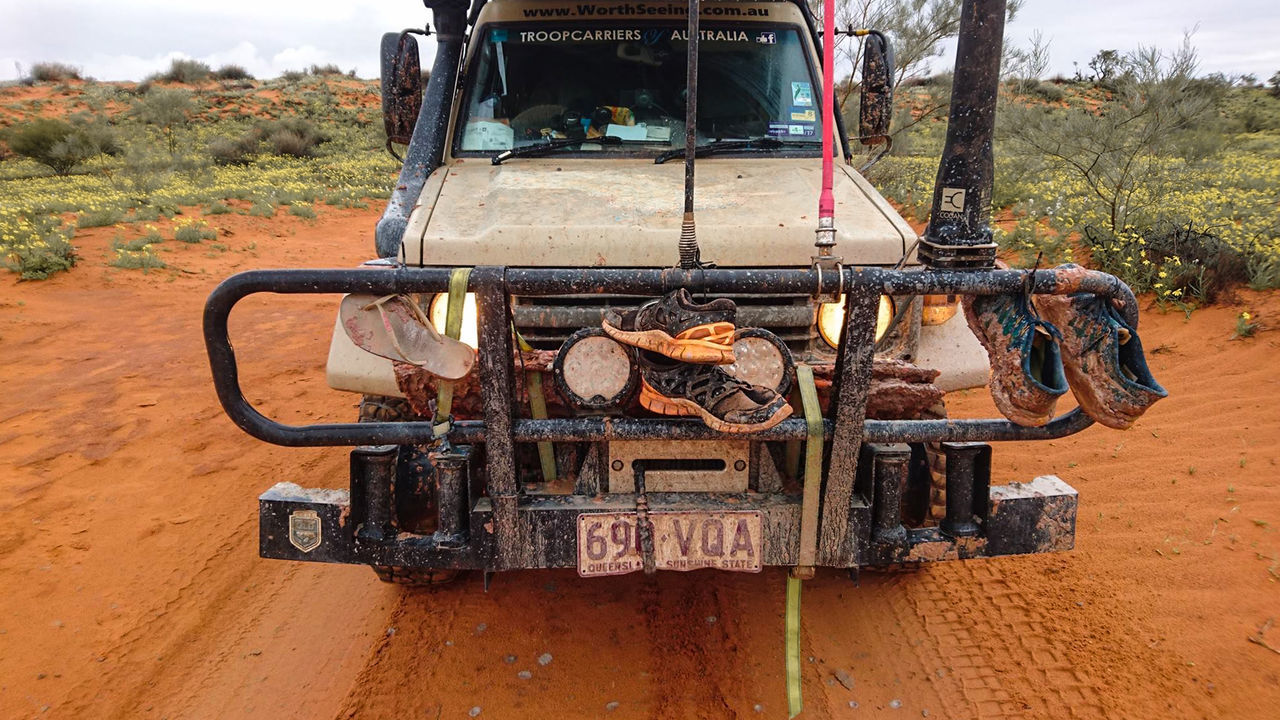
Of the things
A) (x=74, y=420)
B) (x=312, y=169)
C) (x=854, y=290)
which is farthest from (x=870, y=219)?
(x=312, y=169)

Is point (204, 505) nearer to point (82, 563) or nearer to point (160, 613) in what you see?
point (82, 563)

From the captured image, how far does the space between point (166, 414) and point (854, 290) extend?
5.56m

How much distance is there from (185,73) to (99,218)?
29269 mm

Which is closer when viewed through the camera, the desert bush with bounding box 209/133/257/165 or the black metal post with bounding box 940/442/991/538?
the black metal post with bounding box 940/442/991/538

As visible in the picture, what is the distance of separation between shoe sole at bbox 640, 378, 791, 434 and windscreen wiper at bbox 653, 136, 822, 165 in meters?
1.72

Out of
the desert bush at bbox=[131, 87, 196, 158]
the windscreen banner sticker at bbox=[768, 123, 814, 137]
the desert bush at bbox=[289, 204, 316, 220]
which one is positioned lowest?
the desert bush at bbox=[289, 204, 316, 220]

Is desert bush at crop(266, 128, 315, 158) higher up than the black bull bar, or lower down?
higher up

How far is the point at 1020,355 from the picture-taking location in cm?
207

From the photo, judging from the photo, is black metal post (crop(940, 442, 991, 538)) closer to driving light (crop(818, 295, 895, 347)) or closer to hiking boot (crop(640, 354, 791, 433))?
driving light (crop(818, 295, 895, 347))

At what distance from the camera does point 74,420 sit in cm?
553

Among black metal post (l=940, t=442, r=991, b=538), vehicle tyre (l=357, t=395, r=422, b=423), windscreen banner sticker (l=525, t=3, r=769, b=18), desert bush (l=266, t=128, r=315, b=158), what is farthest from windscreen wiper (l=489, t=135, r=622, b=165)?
desert bush (l=266, t=128, r=315, b=158)

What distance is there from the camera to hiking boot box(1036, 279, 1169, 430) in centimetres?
199

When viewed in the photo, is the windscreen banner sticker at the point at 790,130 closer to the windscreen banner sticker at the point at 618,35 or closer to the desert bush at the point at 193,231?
the windscreen banner sticker at the point at 618,35

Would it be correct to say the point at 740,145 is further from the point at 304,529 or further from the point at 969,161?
the point at 304,529
